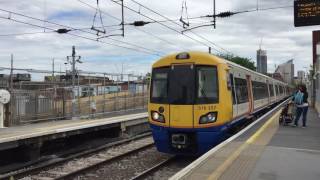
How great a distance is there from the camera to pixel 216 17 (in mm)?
21531

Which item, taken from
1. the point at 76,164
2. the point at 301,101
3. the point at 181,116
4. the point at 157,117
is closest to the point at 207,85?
the point at 181,116

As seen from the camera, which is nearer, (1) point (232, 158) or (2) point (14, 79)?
(1) point (232, 158)

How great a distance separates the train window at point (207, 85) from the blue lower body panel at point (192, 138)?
77 cm

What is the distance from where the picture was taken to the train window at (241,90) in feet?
49.8

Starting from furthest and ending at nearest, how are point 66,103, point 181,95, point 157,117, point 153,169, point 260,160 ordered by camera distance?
point 66,103 → point 157,117 → point 181,95 → point 153,169 → point 260,160

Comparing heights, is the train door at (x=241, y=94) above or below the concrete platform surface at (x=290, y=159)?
above

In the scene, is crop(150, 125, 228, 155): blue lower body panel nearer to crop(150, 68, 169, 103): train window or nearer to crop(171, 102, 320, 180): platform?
crop(171, 102, 320, 180): platform

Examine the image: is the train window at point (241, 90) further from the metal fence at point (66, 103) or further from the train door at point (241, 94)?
the metal fence at point (66, 103)

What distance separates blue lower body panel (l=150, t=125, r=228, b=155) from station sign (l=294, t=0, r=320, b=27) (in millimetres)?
6974

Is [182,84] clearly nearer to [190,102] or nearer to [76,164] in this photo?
[190,102]

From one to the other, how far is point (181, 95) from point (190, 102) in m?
0.33

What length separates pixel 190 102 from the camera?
493 inches

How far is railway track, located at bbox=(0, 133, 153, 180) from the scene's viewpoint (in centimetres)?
1161

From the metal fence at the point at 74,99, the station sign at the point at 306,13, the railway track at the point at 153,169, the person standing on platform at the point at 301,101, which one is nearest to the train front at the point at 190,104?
the railway track at the point at 153,169
